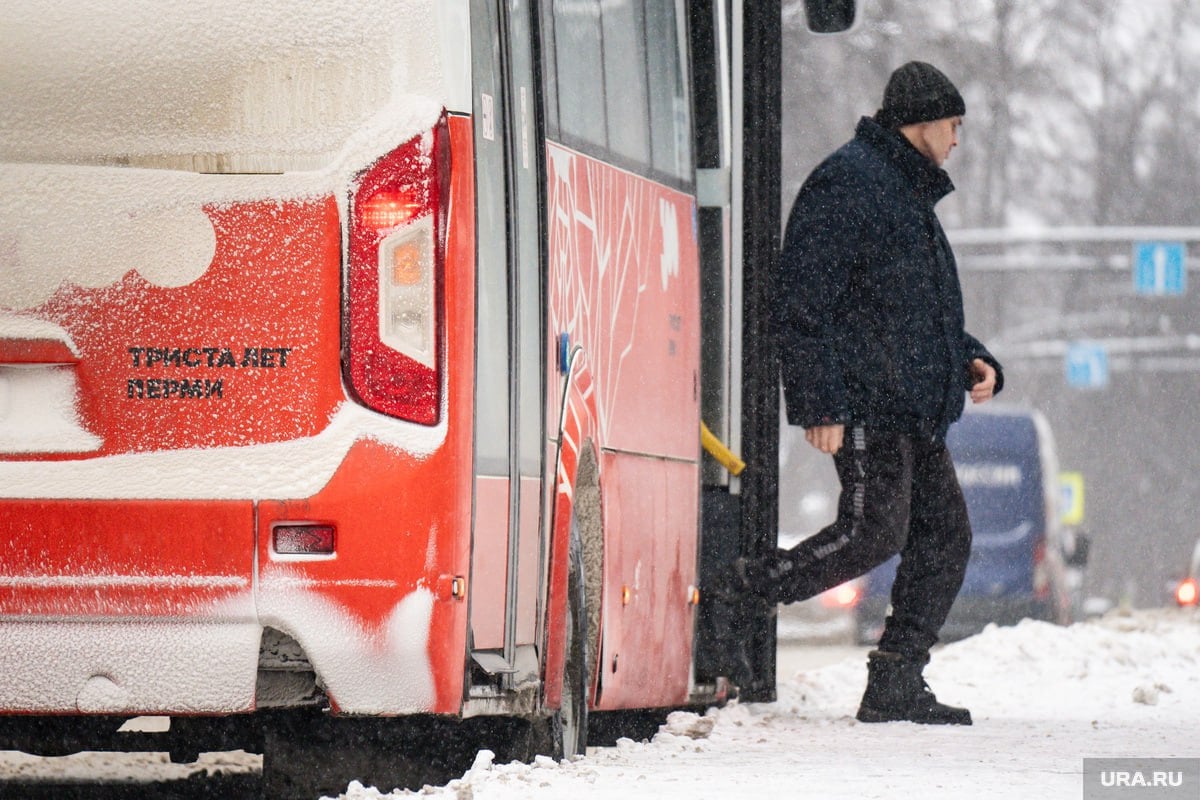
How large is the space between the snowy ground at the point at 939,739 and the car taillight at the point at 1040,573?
21.1 feet

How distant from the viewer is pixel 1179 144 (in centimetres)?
4881

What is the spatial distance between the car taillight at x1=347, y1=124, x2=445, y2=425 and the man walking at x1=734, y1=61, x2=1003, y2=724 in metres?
3.62

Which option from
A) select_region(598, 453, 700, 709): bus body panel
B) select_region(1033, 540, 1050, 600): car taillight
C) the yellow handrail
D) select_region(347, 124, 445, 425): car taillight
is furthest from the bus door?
select_region(1033, 540, 1050, 600): car taillight

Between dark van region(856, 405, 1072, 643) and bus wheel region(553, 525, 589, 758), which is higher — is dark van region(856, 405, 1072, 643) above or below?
below

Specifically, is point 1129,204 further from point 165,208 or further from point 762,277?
point 165,208

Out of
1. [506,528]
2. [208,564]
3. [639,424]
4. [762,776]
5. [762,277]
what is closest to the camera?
[208,564]

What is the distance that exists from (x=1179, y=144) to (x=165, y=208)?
44.8m

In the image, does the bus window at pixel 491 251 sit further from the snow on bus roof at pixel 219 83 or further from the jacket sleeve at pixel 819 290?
the jacket sleeve at pixel 819 290

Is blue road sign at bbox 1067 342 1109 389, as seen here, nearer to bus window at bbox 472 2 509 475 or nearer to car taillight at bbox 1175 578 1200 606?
car taillight at bbox 1175 578 1200 606

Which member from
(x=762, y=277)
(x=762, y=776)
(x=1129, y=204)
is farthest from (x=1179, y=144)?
(x=762, y=776)

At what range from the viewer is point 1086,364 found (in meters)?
49.3

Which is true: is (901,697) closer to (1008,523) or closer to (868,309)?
(868,309)

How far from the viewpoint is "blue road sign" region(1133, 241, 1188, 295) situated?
4066 cm

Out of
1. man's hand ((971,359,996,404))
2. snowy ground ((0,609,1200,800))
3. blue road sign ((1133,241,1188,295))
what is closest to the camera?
snowy ground ((0,609,1200,800))
